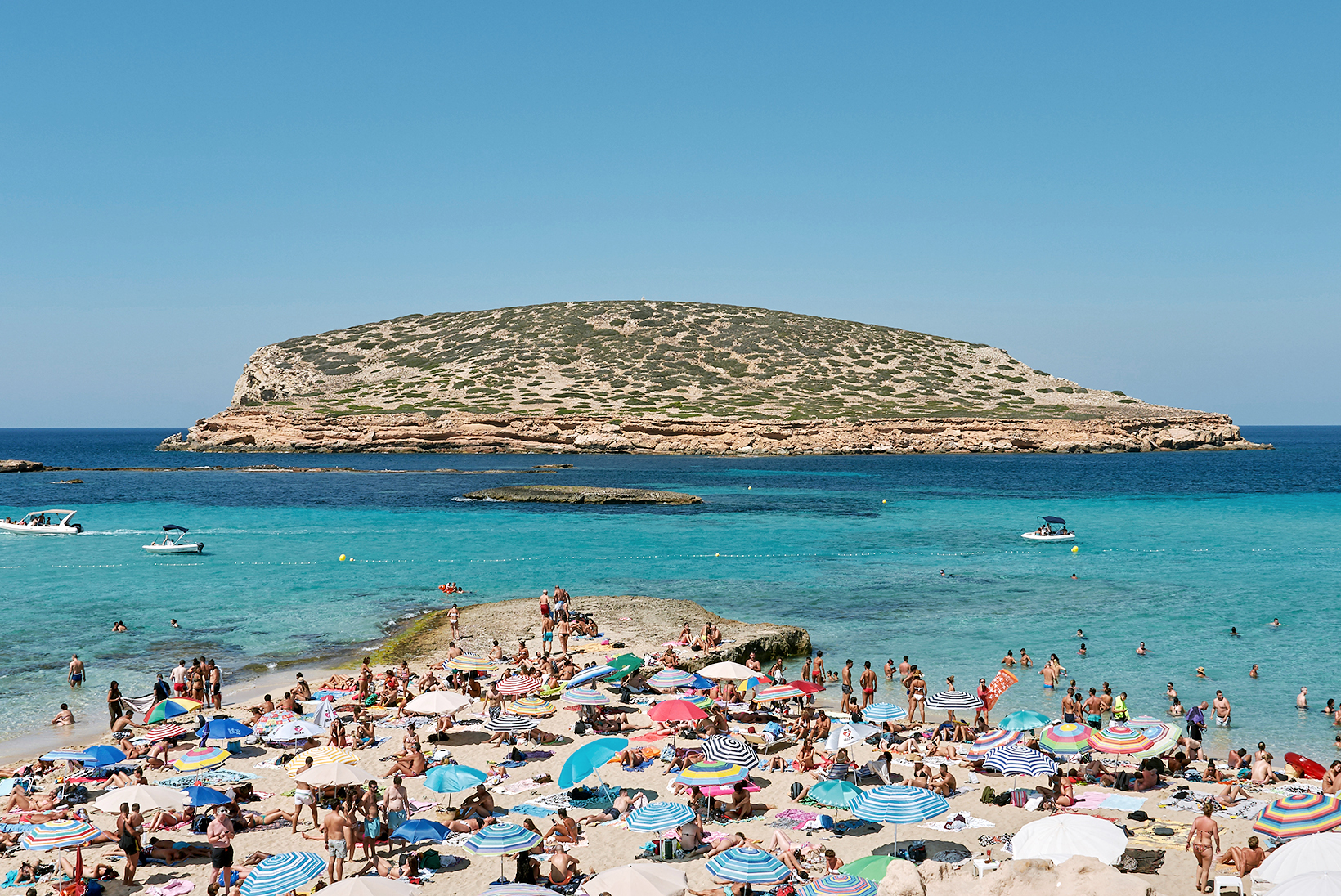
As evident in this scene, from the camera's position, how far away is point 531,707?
2475cm

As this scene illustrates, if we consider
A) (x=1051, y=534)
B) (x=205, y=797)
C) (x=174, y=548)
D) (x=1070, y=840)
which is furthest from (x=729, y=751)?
(x=174, y=548)

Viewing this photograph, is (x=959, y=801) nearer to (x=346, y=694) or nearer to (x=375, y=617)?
(x=346, y=694)

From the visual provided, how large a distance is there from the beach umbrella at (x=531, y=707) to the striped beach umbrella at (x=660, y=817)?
7.91 metres

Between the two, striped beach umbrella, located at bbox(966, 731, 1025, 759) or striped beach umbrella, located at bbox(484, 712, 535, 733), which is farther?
striped beach umbrella, located at bbox(484, 712, 535, 733)

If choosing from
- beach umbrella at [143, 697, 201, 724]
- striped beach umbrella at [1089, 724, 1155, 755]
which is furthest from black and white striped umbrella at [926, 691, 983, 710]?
beach umbrella at [143, 697, 201, 724]

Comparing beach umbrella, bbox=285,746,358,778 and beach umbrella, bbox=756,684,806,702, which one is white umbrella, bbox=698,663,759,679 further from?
beach umbrella, bbox=285,746,358,778

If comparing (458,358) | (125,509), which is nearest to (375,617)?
(125,509)

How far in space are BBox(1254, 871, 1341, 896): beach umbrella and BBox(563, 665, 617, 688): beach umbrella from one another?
57.5ft

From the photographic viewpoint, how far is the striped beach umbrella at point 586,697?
933 inches

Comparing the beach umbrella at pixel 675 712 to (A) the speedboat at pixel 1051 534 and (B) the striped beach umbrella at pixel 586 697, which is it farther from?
(A) the speedboat at pixel 1051 534

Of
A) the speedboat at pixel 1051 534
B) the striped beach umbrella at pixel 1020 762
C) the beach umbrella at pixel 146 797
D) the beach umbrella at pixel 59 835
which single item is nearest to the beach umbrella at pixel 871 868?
the striped beach umbrella at pixel 1020 762

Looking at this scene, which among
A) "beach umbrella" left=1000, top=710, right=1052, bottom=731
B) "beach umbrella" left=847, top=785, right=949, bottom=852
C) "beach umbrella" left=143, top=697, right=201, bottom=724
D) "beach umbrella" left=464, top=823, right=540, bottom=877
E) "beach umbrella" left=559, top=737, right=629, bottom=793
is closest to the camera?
"beach umbrella" left=464, top=823, right=540, bottom=877

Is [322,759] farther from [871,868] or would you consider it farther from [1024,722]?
[1024,722]

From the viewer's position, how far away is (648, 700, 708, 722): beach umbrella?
73.6ft
